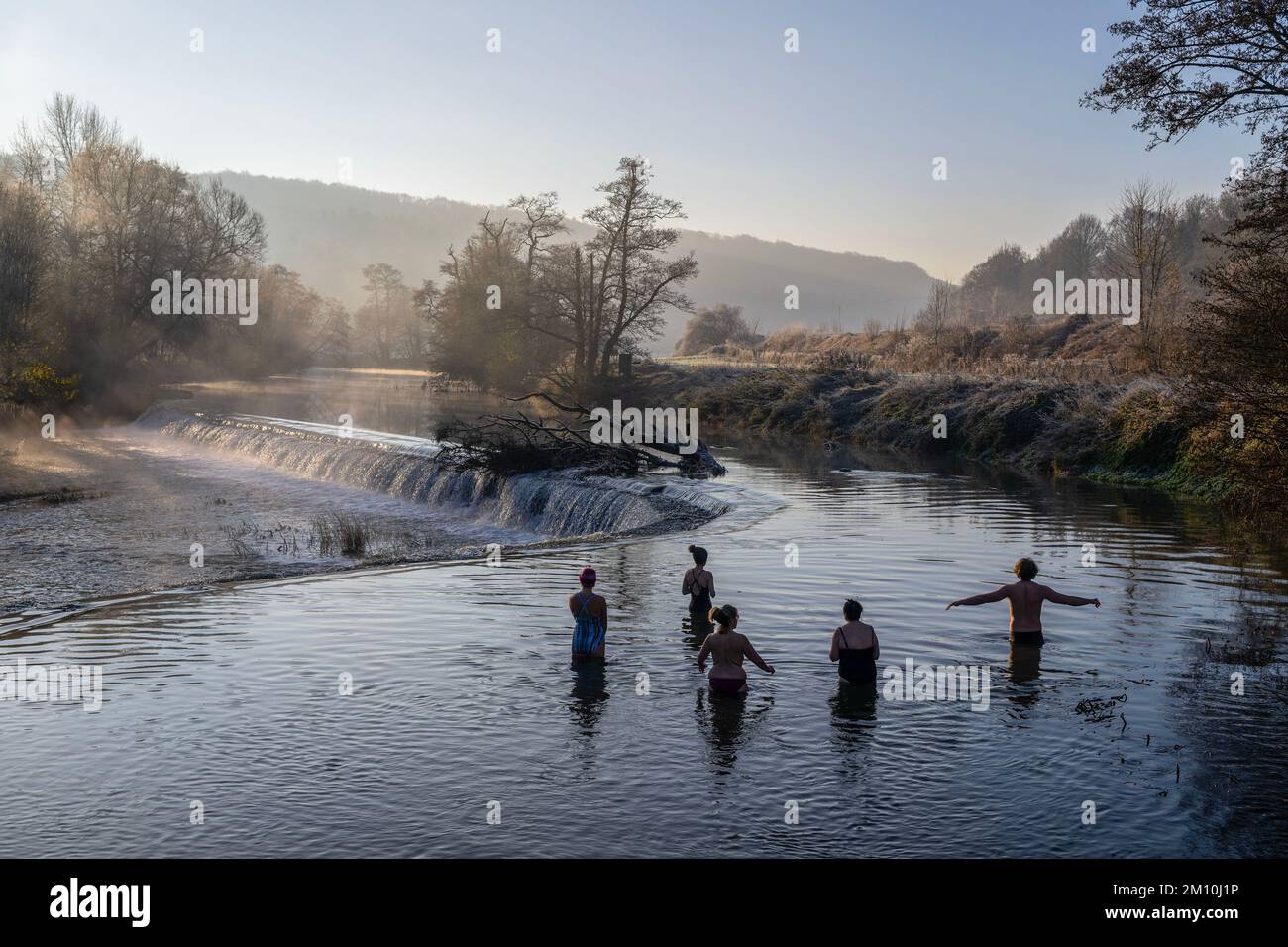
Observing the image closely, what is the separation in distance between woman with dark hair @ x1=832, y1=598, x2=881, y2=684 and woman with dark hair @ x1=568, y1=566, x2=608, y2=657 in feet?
8.58

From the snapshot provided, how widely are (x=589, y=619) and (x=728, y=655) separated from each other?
1.92 meters

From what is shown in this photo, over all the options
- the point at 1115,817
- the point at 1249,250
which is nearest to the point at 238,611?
the point at 1115,817

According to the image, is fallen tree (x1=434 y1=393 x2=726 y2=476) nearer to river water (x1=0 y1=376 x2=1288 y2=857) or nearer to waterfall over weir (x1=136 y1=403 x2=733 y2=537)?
waterfall over weir (x1=136 y1=403 x2=733 y2=537)

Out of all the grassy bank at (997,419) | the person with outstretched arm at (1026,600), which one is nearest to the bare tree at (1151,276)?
the grassy bank at (997,419)

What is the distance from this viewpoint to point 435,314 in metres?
75.9

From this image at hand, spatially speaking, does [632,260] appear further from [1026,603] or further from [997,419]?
[1026,603]

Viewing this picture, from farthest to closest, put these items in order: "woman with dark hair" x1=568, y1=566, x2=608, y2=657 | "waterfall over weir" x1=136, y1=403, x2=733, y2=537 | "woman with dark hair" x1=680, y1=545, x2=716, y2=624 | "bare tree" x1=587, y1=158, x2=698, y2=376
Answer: "bare tree" x1=587, y1=158, x2=698, y2=376 < "waterfall over weir" x1=136, y1=403, x2=733, y2=537 < "woman with dark hair" x1=680, y1=545, x2=716, y2=624 < "woman with dark hair" x1=568, y1=566, x2=608, y2=657

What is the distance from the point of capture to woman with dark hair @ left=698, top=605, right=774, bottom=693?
1117 cm

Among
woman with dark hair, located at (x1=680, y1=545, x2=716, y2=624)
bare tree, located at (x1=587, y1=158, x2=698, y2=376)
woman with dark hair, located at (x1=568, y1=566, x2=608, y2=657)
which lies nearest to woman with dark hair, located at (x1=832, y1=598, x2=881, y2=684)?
woman with dark hair, located at (x1=568, y1=566, x2=608, y2=657)

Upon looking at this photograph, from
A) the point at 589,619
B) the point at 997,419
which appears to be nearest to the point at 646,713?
the point at 589,619

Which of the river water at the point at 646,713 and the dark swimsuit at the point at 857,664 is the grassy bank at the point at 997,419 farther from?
the dark swimsuit at the point at 857,664

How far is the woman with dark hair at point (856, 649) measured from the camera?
37.7 ft

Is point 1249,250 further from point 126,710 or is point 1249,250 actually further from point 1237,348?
point 126,710

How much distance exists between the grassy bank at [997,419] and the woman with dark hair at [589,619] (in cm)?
1086
